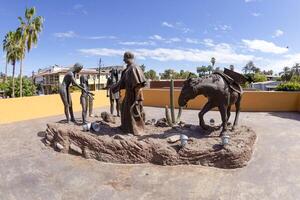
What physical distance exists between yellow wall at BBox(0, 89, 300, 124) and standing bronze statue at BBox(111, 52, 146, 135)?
585 centimetres

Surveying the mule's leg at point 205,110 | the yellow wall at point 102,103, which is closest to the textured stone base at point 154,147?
the mule's leg at point 205,110

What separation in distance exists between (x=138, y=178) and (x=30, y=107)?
309 inches

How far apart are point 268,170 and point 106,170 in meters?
3.14

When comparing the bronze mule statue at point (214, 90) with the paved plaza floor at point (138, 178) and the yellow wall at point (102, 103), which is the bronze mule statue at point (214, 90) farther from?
the yellow wall at point (102, 103)

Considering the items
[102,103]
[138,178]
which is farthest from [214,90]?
[102,103]

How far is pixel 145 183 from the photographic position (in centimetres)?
452

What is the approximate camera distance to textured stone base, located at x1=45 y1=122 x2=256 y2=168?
17.3 feet

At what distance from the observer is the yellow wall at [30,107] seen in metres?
9.91

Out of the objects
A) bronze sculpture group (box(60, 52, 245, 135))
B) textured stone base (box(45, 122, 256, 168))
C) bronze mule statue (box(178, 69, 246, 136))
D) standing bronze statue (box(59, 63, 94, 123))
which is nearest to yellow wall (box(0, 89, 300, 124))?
standing bronze statue (box(59, 63, 94, 123))

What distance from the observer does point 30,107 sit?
428 inches

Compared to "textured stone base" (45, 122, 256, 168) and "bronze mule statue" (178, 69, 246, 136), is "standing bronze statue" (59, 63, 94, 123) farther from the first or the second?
"bronze mule statue" (178, 69, 246, 136)

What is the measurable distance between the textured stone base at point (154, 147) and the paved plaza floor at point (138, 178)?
0.17 meters

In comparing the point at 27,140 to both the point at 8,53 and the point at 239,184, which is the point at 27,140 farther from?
the point at 8,53

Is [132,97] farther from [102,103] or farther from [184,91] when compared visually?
[102,103]
